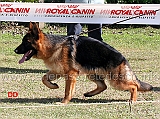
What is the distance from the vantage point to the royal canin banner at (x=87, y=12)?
11.1 m

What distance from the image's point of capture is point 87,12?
1114 cm

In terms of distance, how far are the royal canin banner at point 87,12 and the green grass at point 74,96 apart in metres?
1.01

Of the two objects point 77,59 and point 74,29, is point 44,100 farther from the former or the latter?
point 74,29

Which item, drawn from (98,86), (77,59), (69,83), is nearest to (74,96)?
(98,86)

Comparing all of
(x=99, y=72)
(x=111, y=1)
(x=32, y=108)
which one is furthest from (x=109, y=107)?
(x=111, y=1)

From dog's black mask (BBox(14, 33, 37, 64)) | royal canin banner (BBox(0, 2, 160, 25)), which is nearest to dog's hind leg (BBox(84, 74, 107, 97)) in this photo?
dog's black mask (BBox(14, 33, 37, 64))

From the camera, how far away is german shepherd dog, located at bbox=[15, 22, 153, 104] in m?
7.75

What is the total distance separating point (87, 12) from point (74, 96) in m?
3.14

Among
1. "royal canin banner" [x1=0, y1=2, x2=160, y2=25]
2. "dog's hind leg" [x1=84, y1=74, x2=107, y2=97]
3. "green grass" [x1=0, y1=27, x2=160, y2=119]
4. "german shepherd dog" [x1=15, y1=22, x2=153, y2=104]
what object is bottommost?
"green grass" [x1=0, y1=27, x2=160, y2=119]

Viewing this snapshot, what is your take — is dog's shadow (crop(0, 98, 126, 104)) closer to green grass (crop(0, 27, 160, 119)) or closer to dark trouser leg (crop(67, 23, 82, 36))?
green grass (crop(0, 27, 160, 119))

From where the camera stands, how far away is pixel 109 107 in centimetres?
754

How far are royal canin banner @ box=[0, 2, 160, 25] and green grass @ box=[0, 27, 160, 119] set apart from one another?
1.01m

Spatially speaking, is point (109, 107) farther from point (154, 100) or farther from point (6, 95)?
point (6, 95)

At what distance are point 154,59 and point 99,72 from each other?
444 cm
